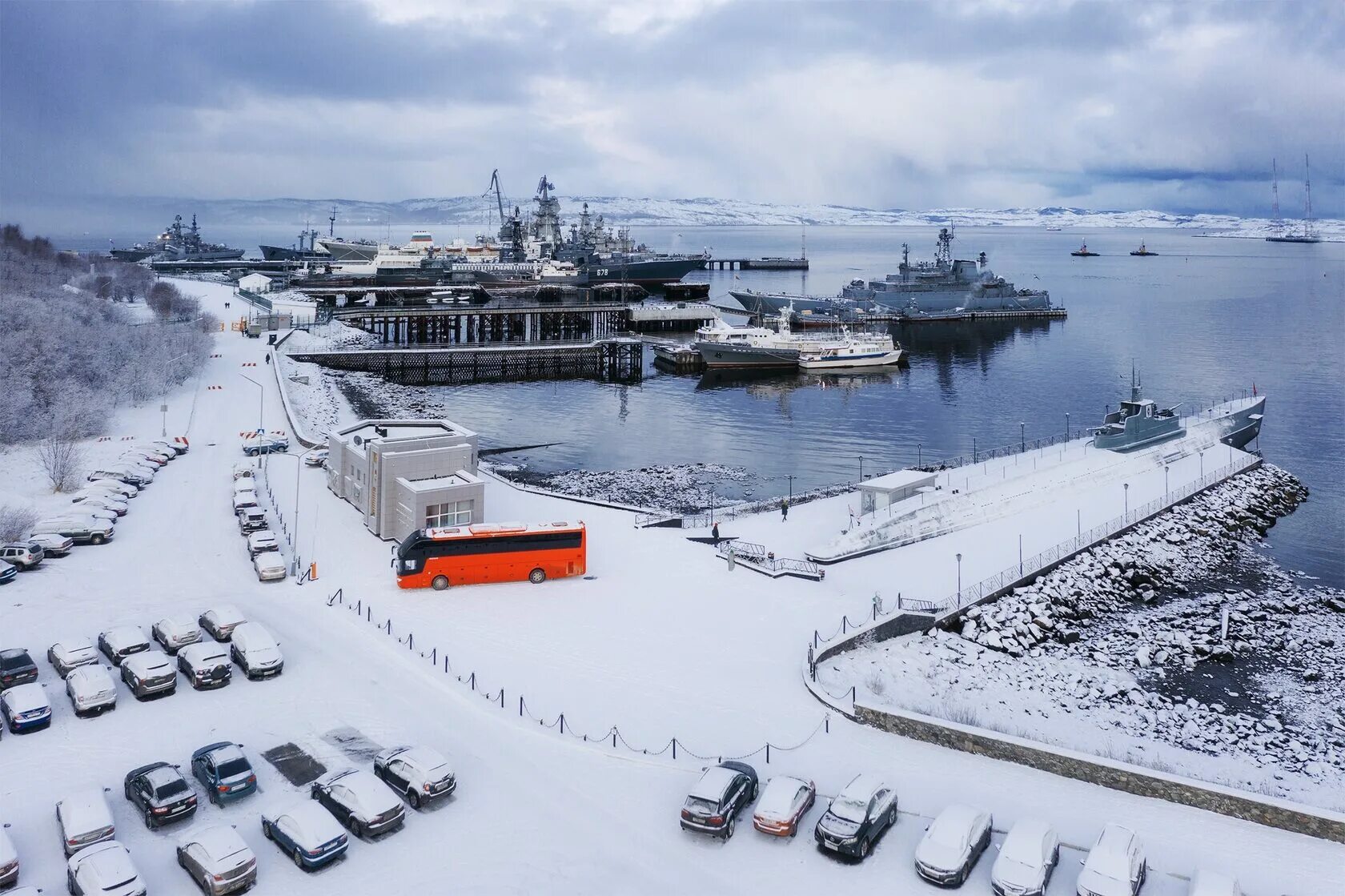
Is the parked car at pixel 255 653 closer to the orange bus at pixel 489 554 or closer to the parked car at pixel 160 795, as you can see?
the parked car at pixel 160 795

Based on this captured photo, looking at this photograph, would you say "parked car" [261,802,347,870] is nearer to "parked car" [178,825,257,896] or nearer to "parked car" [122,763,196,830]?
"parked car" [178,825,257,896]

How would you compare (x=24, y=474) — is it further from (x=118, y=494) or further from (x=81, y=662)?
(x=81, y=662)

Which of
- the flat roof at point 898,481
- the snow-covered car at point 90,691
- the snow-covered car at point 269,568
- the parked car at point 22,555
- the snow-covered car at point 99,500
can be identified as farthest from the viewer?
the flat roof at point 898,481

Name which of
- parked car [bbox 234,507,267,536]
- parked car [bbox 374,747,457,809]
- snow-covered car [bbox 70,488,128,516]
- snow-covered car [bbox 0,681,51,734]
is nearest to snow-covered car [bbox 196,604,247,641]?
snow-covered car [bbox 0,681,51,734]

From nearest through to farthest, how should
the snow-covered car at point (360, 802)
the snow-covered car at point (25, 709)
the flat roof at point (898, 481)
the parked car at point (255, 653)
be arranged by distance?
the snow-covered car at point (360, 802)
the snow-covered car at point (25, 709)
the parked car at point (255, 653)
the flat roof at point (898, 481)

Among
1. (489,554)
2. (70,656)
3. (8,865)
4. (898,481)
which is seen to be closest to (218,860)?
(8,865)

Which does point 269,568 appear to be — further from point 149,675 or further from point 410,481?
point 149,675

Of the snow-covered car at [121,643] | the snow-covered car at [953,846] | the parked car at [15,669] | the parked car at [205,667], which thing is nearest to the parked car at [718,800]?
the snow-covered car at [953,846]
